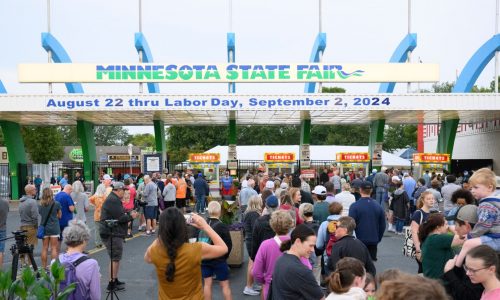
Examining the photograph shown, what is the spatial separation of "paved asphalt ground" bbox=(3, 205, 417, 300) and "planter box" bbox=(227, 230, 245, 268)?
0.15 metres

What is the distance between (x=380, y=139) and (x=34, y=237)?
2007 cm

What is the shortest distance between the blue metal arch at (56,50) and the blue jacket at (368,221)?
69.6ft

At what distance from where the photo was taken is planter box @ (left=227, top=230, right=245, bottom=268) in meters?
9.05

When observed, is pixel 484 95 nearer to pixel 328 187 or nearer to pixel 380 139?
pixel 380 139

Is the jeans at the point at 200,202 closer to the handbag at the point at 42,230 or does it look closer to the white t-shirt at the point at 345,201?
the handbag at the point at 42,230

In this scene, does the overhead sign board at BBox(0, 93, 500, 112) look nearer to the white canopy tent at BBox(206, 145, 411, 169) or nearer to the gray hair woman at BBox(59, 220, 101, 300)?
the white canopy tent at BBox(206, 145, 411, 169)

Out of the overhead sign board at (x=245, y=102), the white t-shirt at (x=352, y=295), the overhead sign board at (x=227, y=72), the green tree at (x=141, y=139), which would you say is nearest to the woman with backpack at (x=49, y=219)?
the white t-shirt at (x=352, y=295)

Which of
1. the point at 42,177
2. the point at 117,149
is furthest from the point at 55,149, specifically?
the point at 42,177

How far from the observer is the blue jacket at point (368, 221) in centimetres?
672

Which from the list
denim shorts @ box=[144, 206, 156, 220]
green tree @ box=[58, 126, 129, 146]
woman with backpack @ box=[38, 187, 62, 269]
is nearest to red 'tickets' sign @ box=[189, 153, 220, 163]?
denim shorts @ box=[144, 206, 156, 220]

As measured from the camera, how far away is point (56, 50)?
964 inches

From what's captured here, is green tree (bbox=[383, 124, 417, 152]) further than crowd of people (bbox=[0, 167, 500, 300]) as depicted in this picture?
Yes

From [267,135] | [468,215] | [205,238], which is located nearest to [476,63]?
[205,238]

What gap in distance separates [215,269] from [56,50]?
855 inches
